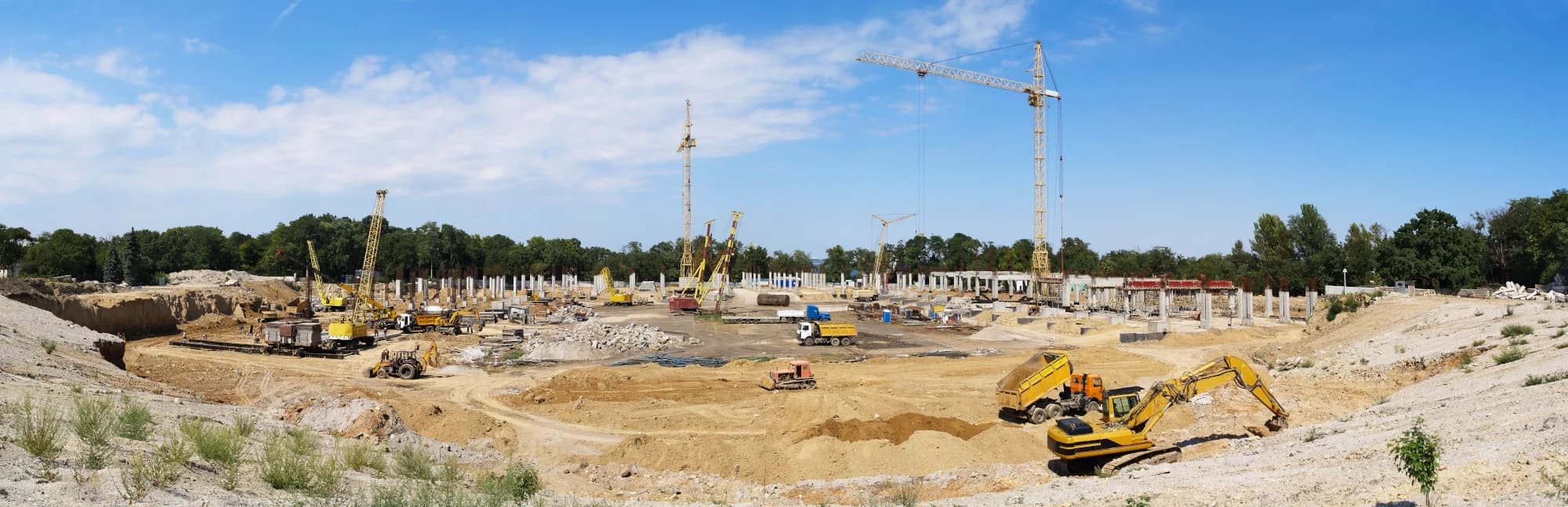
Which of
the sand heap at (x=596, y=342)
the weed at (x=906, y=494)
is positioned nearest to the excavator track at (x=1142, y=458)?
the weed at (x=906, y=494)

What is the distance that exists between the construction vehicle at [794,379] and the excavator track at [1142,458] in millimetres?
14107

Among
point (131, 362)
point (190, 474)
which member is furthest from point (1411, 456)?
point (131, 362)

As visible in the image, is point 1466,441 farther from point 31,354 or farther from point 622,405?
point 31,354

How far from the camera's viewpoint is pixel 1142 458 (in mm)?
16156

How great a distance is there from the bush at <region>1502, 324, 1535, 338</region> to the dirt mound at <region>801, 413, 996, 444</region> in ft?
57.8

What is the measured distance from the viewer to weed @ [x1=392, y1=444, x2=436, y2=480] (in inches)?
507

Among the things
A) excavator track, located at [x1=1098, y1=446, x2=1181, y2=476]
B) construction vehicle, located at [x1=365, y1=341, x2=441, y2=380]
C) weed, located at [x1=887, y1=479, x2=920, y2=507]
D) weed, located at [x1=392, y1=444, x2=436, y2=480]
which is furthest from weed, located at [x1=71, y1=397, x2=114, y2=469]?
construction vehicle, located at [x1=365, y1=341, x2=441, y2=380]

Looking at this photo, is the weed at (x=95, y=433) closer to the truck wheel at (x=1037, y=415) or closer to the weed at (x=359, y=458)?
the weed at (x=359, y=458)

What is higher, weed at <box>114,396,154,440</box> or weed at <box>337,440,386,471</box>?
weed at <box>114,396,154,440</box>

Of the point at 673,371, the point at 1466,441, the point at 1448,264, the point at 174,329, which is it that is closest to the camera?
the point at 1466,441

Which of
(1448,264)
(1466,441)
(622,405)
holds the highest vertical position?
(1448,264)

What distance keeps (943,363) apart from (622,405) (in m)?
16.0

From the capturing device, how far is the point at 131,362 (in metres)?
34.6

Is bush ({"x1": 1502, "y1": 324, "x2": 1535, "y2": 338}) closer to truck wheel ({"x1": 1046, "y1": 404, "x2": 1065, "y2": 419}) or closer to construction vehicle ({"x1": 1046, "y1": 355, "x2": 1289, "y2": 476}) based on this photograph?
construction vehicle ({"x1": 1046, "y1": 355, "x2": 1289, "y2": 476})
